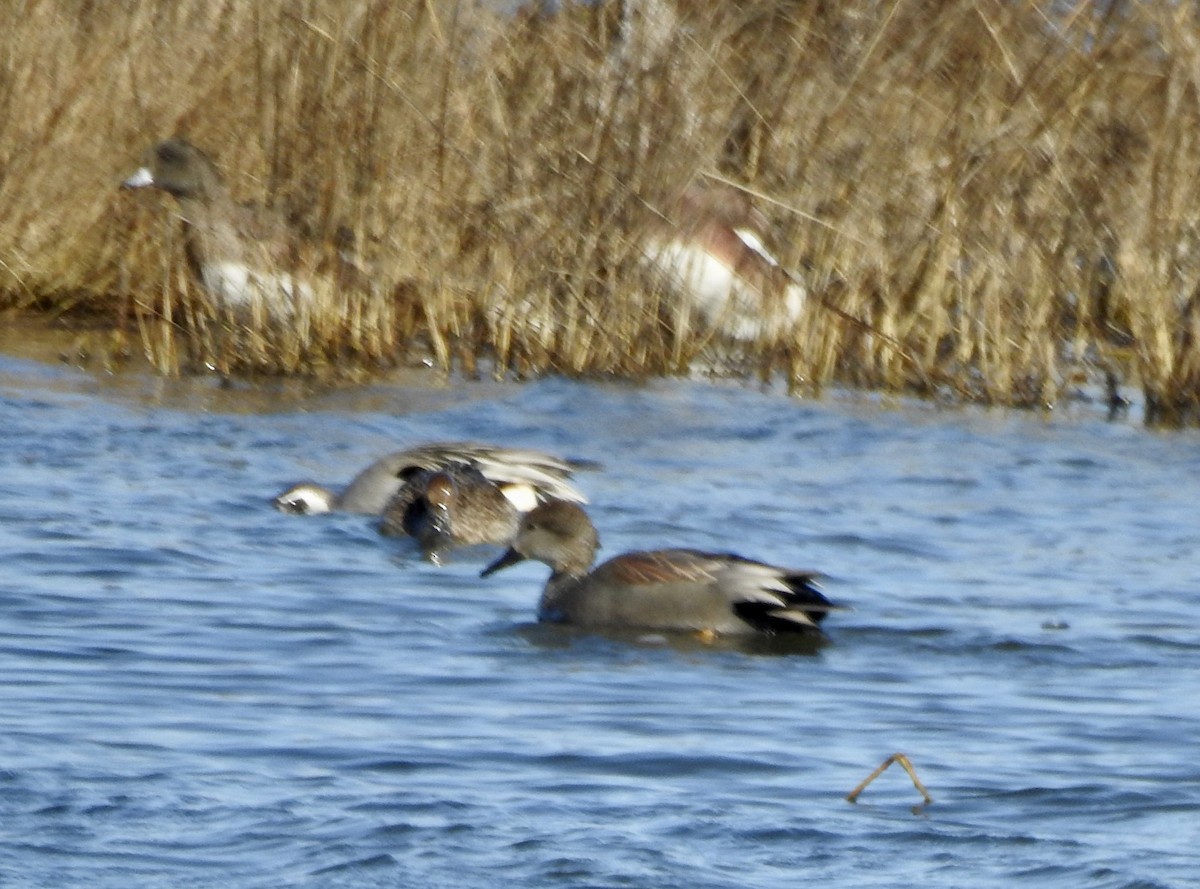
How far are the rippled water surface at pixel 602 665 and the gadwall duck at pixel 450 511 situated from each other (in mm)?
104

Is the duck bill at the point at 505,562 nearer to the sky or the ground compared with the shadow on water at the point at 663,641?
nearer to the sky

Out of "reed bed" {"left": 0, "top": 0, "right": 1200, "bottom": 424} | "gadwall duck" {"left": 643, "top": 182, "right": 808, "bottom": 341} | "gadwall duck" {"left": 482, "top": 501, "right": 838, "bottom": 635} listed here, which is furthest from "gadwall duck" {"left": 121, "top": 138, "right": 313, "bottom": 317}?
"gadwall duck" {"left": 482, "top": 501, "right": 838, "bottom": 635}

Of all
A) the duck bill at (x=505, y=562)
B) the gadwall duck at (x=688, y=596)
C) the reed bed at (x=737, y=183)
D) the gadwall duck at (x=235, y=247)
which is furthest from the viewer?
the gadwall duck at (x=235, y=247)

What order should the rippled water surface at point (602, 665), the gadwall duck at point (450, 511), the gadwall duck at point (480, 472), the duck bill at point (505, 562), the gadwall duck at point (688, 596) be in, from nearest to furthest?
the rippled water surface at point (602, 665)
the gadwall duck at point (688, 596)
the duck bill at point (505, 562)
the gadwall duck at point (450, 511)
the gadwall duck at point (480, 472)

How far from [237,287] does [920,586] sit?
4319 millimetres

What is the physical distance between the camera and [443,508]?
8.16 m

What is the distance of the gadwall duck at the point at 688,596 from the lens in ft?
22.0

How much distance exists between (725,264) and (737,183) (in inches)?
43.2

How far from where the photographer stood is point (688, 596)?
6.89 m

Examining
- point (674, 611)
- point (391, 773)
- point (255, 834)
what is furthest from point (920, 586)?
point (255, 834)

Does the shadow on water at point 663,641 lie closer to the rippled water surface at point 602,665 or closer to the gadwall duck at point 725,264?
the rippled water surface at point 602,665

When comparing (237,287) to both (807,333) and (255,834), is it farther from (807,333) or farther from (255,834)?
(255,834)

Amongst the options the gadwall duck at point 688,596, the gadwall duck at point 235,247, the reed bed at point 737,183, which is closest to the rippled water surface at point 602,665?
the gadwall duck at point 688,596

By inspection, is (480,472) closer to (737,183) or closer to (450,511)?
(450,511)
